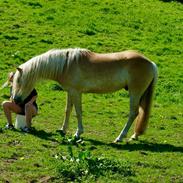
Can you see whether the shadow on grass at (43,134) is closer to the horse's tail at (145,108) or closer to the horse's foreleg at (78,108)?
the horse's foreleg at (78,108)

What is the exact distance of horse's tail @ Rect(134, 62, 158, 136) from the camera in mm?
12117

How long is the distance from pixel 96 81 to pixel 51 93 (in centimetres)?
562

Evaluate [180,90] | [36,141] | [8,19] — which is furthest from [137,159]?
[8,19]

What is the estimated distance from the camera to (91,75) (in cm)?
1205

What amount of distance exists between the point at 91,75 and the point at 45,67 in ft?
3.47

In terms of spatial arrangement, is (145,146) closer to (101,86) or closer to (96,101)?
(101,86)

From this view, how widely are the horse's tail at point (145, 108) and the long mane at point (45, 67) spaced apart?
73.8 inches

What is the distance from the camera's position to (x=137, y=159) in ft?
32.6

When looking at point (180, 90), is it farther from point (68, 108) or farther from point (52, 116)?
point (68, 108)

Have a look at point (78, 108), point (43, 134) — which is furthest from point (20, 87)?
point (78, 108)

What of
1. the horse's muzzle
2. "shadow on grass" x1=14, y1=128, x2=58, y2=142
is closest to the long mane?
the horse's muzzle

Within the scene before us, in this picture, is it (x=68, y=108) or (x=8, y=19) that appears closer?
(x=68, y=108)

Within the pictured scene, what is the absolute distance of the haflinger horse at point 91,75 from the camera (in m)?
11.7

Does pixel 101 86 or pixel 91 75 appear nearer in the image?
pixel 91 75
